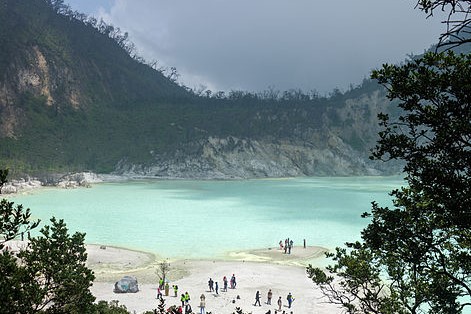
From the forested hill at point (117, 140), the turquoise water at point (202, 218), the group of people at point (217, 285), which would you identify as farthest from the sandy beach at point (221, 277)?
the forested hill at point (117, 140)

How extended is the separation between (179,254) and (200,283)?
1144 centimetres

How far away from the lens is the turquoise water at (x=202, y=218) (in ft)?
172

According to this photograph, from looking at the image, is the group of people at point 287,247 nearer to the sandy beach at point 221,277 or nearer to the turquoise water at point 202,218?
the sandy beach at point 221,277

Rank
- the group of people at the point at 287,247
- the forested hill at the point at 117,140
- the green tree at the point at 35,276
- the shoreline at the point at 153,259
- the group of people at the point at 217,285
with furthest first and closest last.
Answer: the forested hill at the point at 117,140 < the group of people at the point at 287,247 < the shoreline at the point at 153,259 < the group of people at the point at 217,285 < the green tree at the point at 35,276

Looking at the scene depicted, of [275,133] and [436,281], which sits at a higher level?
[275,133]

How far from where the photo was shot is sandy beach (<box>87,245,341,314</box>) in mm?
30047

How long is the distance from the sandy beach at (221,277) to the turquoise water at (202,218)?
3.80 m

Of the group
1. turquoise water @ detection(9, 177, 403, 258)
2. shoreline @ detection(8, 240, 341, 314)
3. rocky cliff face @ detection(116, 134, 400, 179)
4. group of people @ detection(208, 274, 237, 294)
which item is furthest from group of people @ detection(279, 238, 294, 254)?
rocky cliff face @ detection(116, 134, 400, 179)

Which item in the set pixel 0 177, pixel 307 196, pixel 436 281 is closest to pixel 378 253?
pixel 436 281

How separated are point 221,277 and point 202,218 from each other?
3369cm

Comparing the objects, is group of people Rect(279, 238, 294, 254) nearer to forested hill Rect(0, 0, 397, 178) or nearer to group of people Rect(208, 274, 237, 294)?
group of people Rect(208, 274, 237, 294)

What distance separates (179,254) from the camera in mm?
46000

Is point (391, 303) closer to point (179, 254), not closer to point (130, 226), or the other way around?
point (179, 254)

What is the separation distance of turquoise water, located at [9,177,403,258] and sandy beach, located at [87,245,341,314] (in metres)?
3.80
